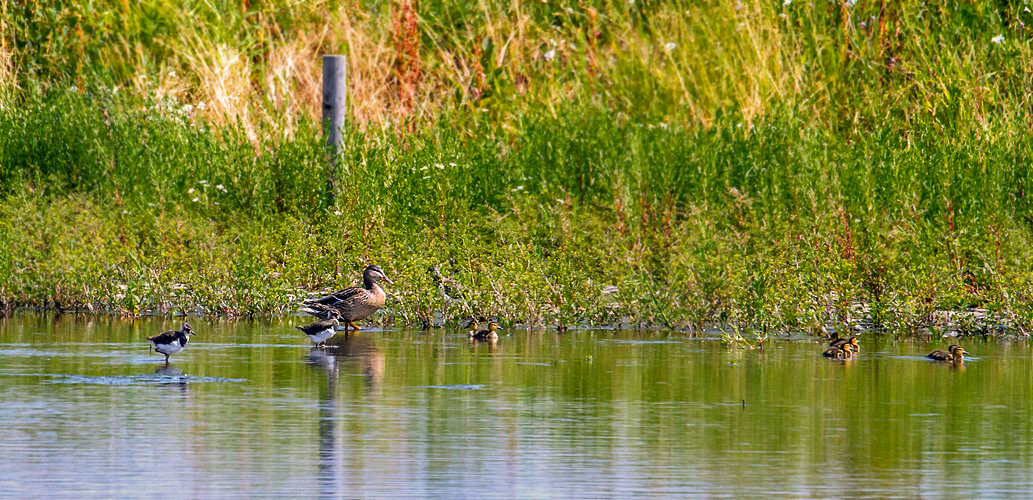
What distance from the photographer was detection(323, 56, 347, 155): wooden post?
19781mm

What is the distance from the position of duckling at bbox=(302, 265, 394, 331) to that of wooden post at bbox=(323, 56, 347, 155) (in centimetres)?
406

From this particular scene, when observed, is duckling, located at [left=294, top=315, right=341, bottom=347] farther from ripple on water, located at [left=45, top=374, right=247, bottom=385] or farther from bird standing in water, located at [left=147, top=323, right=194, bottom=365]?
ripple on water, located at [left=45, top=374, right=247, bottom=385]

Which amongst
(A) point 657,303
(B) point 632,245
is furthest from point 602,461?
(B) point 632,245

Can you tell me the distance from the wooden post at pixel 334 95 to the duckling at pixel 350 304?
13.3ft

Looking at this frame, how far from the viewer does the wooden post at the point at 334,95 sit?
64.9 ft

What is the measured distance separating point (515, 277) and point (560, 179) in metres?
2.90

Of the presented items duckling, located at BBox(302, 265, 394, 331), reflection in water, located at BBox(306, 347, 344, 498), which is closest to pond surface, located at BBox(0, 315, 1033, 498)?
reflection in water, located at BBox(306, 347, 344, 498)

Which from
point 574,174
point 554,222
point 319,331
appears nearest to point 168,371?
point 319,331

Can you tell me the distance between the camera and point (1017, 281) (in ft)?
49.6

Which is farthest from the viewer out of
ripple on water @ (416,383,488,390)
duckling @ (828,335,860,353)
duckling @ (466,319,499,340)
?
duckling @ (466,319,499,340)

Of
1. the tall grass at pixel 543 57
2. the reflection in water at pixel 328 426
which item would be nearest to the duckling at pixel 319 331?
the reflection in water at pixel 328 426

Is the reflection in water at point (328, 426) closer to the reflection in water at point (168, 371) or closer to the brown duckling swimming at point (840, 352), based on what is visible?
the reflection in water at point (168, 371)

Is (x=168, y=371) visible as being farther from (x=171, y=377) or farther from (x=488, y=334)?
(x=488, y=334)

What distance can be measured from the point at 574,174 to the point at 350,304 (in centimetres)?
397
